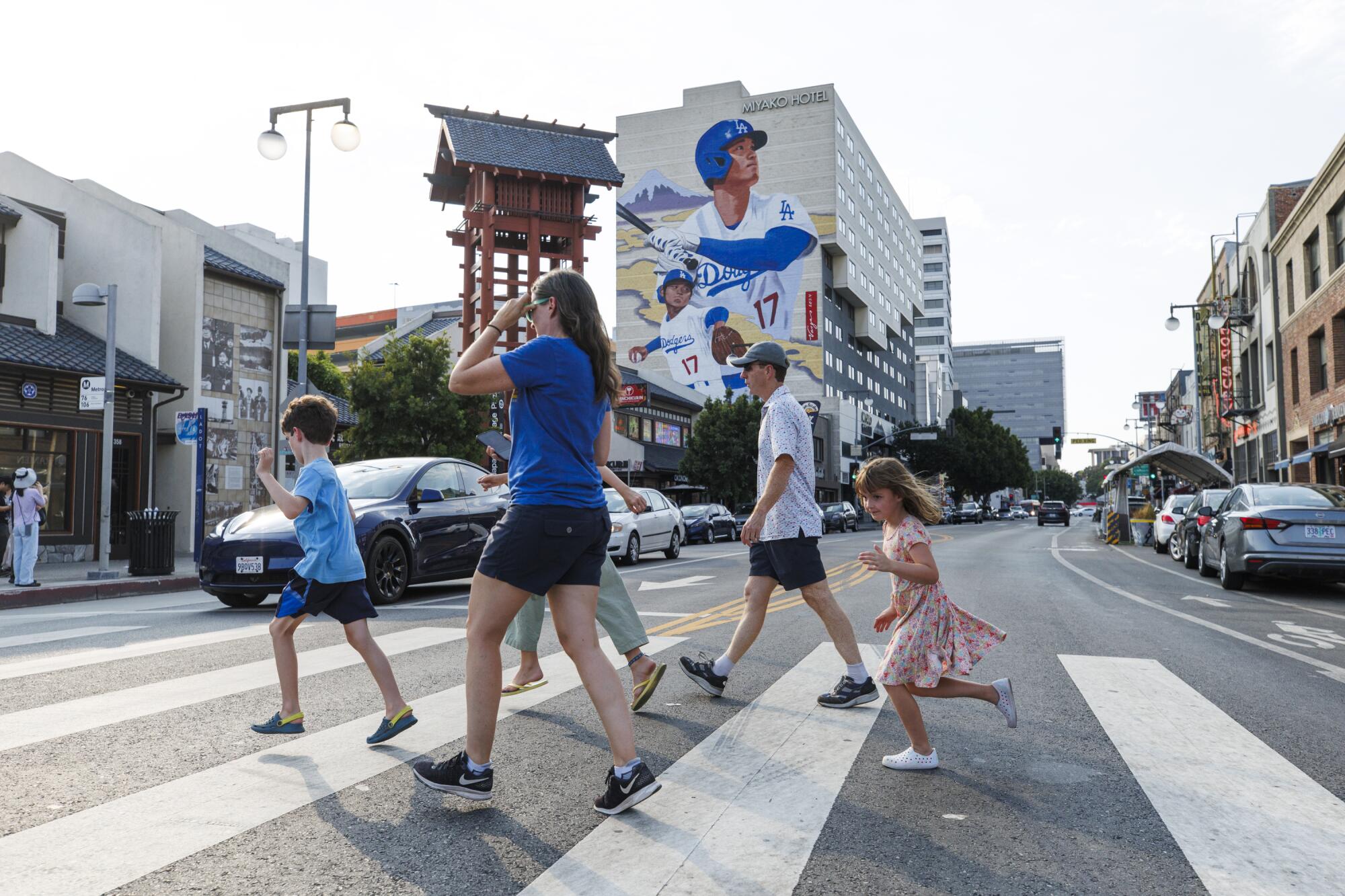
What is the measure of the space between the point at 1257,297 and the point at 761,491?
127 feet

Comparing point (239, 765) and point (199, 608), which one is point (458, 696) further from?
point (199, 608)

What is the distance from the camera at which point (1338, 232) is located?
981 inches

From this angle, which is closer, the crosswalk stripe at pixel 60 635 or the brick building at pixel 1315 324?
the crosswalk stripe at pixel 60 635

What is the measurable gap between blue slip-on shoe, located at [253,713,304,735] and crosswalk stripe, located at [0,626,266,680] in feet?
8.39

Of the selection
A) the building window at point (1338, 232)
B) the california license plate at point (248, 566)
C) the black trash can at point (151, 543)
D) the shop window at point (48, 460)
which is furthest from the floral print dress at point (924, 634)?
the building window at point (1338, 232)

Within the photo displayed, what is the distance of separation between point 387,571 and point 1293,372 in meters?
30.1

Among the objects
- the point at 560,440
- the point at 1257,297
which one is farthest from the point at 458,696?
the point at 1257,297

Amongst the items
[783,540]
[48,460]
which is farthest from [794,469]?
[48,460]

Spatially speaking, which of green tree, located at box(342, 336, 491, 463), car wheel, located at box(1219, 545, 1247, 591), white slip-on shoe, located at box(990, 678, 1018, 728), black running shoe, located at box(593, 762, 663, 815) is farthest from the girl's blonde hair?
green tree, located at box(342, 336, 491, 463)

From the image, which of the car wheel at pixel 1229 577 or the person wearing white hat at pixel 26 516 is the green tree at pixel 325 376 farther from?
the car wheel at pixel 1229 577

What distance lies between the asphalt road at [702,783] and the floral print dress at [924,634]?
1.28ft

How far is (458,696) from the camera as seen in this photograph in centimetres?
497

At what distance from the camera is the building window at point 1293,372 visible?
1153 inches

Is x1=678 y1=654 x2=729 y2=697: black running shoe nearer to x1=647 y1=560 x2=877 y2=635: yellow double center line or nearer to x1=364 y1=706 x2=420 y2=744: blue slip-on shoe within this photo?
x1=647 y1=560 x2=877 y2=635: yellow double center line
